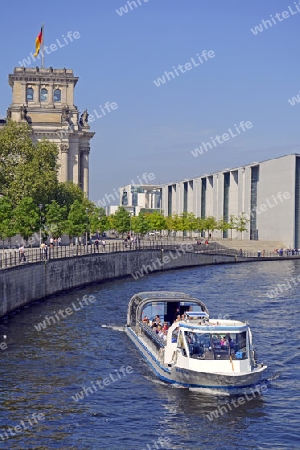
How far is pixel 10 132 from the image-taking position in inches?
3952

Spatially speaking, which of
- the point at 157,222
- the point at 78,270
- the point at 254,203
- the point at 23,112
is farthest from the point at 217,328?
the point at 157,222

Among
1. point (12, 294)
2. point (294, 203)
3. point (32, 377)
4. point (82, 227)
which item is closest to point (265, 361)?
point (32, 377)

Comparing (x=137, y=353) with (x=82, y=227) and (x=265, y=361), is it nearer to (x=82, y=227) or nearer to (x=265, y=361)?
(x=265, y=361)

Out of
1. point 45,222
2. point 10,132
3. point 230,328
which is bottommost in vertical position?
point 230,328

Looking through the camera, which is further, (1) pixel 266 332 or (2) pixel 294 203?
(2) pixel 294 203

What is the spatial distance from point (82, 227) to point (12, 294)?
153ft

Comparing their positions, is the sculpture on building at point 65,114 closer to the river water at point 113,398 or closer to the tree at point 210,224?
the tree at point 210,224

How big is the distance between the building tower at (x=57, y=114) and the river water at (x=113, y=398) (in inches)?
3937

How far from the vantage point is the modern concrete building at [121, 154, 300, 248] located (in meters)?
138

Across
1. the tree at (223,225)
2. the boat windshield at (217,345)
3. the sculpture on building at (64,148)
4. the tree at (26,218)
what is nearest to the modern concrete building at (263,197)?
the tree at (223,225)

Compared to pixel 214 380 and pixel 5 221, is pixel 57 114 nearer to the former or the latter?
pixel 5 221

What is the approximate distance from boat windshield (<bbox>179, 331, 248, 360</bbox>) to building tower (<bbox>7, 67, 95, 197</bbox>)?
119 metres

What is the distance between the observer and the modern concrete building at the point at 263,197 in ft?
452

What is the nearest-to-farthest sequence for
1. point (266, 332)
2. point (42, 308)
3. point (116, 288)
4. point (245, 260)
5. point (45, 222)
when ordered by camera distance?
point (266, 332), point (42, 308), point (116, 288), point (45, 222), point (245, 260)
